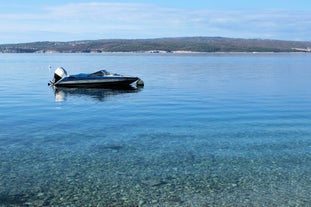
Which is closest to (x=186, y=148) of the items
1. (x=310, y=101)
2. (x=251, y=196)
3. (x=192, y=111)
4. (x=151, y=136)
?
(x=151, y=136)

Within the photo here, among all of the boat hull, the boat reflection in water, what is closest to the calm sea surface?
the boat reflection in water

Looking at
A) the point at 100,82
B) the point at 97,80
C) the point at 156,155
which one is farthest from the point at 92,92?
the point at 156,155

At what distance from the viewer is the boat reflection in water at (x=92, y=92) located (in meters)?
37.2

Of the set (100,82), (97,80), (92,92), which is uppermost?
(97,80)

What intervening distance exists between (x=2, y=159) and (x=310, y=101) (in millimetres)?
25166

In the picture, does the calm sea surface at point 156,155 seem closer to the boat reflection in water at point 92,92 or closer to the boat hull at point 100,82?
the boat reflection in water at point 92,92

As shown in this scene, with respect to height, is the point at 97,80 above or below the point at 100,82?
above

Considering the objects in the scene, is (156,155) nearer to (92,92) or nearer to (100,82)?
(92,92)

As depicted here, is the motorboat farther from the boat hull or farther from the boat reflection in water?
the boat reflection in water

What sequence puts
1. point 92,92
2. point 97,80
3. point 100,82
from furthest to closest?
1. point 97,80
2. point 100,82
3. point 92,92

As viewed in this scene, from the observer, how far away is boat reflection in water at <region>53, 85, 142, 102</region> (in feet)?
122

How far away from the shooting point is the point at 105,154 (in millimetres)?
16188

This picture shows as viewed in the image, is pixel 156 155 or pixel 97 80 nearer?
pixel 156 155

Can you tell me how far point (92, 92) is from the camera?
1641 inches
